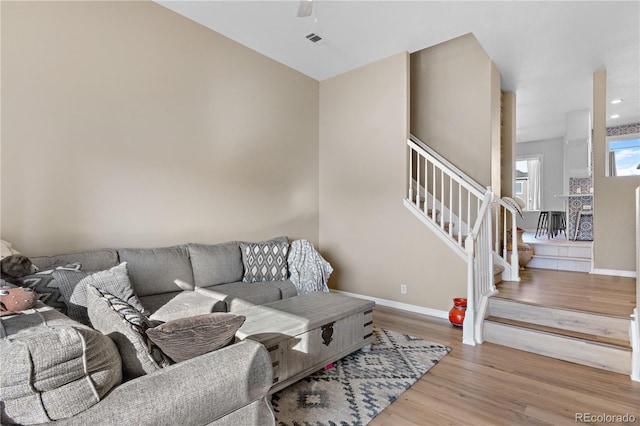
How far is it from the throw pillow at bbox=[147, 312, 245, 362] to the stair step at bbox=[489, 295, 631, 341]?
2.90m

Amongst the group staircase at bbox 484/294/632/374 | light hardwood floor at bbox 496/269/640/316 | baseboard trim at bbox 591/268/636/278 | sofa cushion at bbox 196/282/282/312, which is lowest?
staircase at bbox 484/294/632/374

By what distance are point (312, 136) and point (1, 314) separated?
4209 mm

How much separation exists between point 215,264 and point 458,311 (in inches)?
102

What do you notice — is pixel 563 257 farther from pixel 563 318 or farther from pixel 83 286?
pixel 83 286

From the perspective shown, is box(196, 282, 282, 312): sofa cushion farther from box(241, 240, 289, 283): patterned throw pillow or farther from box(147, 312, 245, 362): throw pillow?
box(147, 312, 245, 362): throw pillow

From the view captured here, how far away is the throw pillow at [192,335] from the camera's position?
1325mm

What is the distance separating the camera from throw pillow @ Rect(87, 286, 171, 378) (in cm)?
124

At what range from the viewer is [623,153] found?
653cm

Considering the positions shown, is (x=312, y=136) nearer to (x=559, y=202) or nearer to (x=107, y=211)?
(x=107, y=211)

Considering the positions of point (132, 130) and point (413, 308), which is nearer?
point (132, 130)

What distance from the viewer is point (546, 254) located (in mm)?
5355

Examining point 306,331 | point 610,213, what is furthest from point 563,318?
point 610,213

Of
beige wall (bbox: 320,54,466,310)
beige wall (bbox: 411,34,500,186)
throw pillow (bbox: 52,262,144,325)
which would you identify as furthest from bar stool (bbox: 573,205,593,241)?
throw pillow (bbox: 52,262,144,325)

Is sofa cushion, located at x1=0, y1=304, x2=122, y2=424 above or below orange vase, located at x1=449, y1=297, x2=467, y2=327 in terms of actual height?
above
